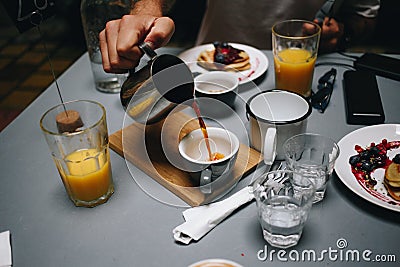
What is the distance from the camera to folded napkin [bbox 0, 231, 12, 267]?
0.89 meters

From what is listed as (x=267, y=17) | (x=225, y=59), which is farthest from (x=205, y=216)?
(x=267, y=17)

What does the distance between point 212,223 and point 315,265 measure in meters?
0.21

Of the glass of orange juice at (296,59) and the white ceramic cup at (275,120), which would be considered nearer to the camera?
the white ceramic cup at (275,120)

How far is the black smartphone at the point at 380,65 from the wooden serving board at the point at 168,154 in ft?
1.67

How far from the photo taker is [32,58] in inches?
127

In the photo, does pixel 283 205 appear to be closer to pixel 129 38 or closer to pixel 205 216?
pixel 205 216

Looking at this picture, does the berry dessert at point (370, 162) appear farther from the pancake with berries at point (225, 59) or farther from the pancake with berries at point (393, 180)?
the pancake with berries at point (225, 59)

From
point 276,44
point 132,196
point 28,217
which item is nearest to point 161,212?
point 132,196

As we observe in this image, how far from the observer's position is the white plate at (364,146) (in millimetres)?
956

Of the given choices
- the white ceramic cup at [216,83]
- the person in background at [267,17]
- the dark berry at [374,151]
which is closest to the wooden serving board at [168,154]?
the white ceramic cup at [216,83]

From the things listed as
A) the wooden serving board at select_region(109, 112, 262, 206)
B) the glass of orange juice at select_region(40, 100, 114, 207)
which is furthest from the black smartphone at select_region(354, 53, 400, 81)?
the glass of orange juice at select_region(40, 100, 114, 207)

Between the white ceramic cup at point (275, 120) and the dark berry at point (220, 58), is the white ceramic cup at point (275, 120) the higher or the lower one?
the higher one

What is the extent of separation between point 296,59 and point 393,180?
497 mm

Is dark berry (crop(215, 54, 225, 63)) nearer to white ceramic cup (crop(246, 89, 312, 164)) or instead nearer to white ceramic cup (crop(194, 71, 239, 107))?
white ceramic cup (crop(194, 71, 239, 107))
